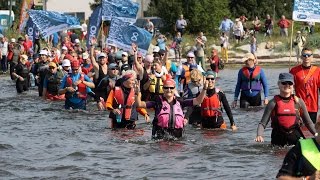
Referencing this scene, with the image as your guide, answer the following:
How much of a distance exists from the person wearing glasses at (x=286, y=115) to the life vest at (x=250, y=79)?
579cm

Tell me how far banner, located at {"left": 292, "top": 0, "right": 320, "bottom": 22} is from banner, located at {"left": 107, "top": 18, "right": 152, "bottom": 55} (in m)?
4.65

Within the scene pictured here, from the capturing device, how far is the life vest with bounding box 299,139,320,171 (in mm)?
6320

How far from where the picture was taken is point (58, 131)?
1662cm

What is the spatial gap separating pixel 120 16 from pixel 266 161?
46.2ft

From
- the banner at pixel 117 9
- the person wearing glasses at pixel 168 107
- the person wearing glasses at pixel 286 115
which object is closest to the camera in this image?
the person wearing glasses at pixel 286 115

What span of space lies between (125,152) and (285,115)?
9.75ft

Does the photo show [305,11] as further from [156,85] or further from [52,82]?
[52,82]

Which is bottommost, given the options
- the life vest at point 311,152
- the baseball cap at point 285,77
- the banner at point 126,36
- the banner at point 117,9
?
the life vest at point 311,152

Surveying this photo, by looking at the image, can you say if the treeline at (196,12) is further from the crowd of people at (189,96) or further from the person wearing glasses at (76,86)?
the person wearing glasses at (76,86)

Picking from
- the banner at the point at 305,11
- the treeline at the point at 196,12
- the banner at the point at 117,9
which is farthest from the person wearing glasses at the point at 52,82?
the treeline at the point at 196,12

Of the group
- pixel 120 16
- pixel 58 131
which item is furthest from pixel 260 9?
pixel 58 131

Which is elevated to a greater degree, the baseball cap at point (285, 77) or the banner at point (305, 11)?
the banner at point (305, 11)

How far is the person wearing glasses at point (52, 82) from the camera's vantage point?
21656 mm

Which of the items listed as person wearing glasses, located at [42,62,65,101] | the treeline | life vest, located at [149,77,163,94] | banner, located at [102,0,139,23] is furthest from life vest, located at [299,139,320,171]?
the treeline
